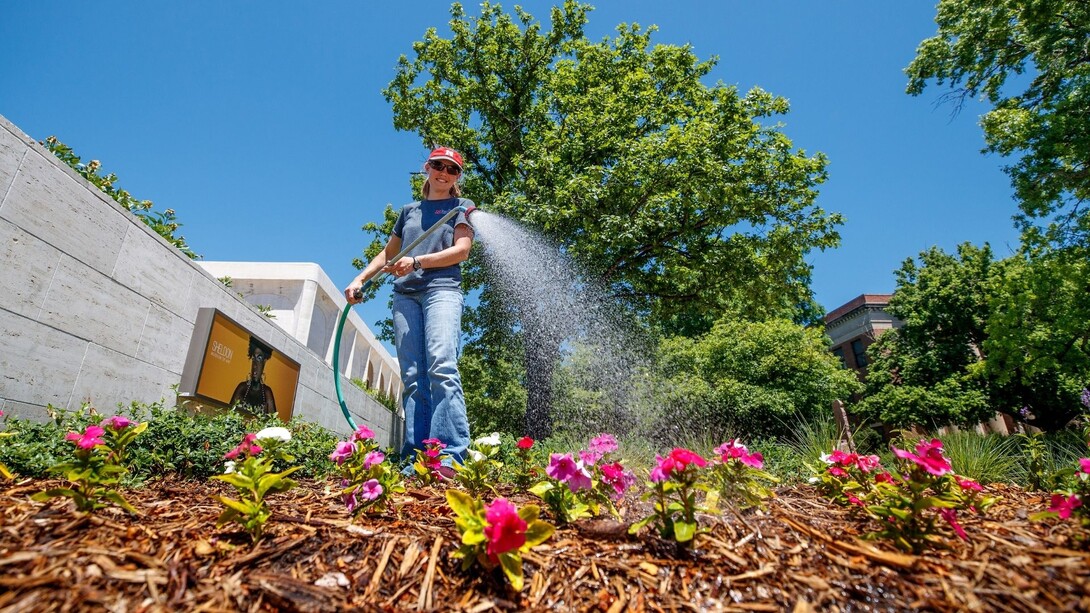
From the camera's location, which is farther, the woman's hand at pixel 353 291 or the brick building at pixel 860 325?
the brick building at pixel 860 325

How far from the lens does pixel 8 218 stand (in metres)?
2.66

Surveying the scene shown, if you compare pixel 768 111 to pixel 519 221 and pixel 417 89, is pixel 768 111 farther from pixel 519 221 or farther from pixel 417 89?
pixel 417 89

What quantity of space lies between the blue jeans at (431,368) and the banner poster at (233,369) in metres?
1.75

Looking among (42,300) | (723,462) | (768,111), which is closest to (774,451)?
(723,462)

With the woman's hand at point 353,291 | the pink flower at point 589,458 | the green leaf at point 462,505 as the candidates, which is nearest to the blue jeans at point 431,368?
the woman's hand at point 353,291

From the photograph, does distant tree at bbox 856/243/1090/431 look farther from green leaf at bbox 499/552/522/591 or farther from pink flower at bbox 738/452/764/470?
green leaf at bbox 499/552/522/591

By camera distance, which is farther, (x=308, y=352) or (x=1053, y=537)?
(x=308, y=352)

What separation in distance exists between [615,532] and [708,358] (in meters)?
19.1

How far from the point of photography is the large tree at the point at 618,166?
33.6ft

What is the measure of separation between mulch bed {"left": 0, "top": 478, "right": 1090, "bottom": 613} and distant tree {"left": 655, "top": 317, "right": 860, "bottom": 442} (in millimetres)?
15233

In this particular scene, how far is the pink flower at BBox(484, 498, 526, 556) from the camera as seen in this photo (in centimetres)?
136

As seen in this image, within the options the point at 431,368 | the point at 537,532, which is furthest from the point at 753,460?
the point at 431,368

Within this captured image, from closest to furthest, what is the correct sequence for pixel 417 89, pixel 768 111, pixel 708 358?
pixel 768 111
pixel 417 89
pixel 708 358

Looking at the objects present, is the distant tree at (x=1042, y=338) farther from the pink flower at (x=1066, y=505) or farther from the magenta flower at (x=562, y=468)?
the magenta flower at (x=562, y=468)
